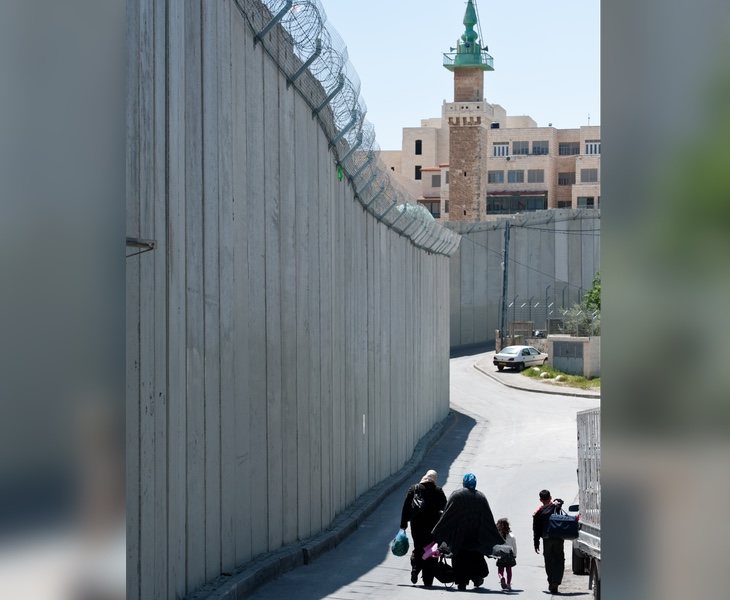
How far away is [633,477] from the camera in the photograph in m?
2.15

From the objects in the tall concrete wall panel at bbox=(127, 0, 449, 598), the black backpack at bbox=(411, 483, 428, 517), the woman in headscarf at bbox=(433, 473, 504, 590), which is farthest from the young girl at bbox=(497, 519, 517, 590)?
the tall concrete wall panel at bbox=(127, 0, 449, 598)

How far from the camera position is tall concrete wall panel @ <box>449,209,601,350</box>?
57.5 metres

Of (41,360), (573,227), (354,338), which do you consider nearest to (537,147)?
(573,227)

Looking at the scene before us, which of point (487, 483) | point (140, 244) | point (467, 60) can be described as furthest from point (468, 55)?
point (140, 244)

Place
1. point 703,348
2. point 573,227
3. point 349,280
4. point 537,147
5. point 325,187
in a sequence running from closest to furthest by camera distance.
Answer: point 703,348
point 325,187
point 349,280
point 573,227
point 537,147

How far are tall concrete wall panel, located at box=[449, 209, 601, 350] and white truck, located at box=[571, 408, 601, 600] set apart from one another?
44148 millimetres

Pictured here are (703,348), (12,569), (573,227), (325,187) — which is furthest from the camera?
(573,227)

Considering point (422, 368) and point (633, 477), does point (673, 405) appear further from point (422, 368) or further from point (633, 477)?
point (422, 368)

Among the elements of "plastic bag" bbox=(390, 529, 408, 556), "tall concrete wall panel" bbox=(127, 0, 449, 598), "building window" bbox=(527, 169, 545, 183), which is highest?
"building window" bbox=(527, 169, 545, 183)

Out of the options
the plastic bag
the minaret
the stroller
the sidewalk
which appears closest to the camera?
the stroller

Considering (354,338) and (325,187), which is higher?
(325,187)

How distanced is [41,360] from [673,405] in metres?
1.26

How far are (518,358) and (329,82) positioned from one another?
3180 cm

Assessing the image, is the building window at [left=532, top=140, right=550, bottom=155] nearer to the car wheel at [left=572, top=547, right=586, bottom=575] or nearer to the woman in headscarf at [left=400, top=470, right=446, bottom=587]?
the car wheel at [left=572, top=547, right=586, bottom=575]
